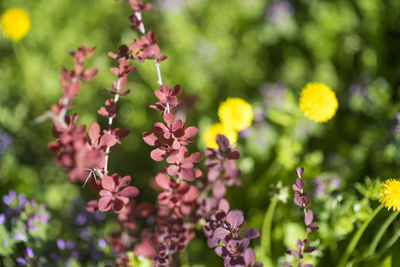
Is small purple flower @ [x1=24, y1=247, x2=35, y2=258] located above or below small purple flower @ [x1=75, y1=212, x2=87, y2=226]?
below

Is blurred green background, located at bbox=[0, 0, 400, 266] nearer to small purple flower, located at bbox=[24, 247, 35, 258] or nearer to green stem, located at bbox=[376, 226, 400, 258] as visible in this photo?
green stem, located at bbox=[376, 226, 400, 258]

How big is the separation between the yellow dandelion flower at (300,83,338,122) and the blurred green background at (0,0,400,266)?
0.65 feet

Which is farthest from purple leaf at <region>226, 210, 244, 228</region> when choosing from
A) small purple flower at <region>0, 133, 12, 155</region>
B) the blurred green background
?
small purple flower at <region>0, 133, 12, 155</region>

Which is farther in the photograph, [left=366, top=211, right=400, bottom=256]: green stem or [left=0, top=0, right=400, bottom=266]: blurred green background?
[left=0, top=0, right=400, bottom=266]: blurred green background

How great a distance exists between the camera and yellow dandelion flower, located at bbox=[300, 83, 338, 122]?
5.14 ft

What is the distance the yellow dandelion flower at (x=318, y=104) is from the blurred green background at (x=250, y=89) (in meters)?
0.20

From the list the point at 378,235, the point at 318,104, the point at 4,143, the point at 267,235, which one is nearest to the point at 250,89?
the point at 318,104

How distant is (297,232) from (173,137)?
2.60ft

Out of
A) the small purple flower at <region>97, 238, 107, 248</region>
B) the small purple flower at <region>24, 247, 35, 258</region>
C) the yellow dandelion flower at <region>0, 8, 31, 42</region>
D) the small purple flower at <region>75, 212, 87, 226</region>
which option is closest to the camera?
the small purple flower at <region>24, 247, 35, 258</region>

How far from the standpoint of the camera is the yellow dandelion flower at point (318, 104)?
1567mm

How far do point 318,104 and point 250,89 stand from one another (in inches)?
33.2

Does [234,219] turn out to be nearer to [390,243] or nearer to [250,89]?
[390,243]

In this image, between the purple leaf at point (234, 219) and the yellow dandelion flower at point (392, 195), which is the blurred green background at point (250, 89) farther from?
the purple leaf at point (234, 219)

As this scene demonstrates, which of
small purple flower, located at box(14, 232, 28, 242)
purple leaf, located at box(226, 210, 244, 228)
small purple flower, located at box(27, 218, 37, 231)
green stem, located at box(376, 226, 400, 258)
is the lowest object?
green stem, located at box(376, 226, 400, 258)
